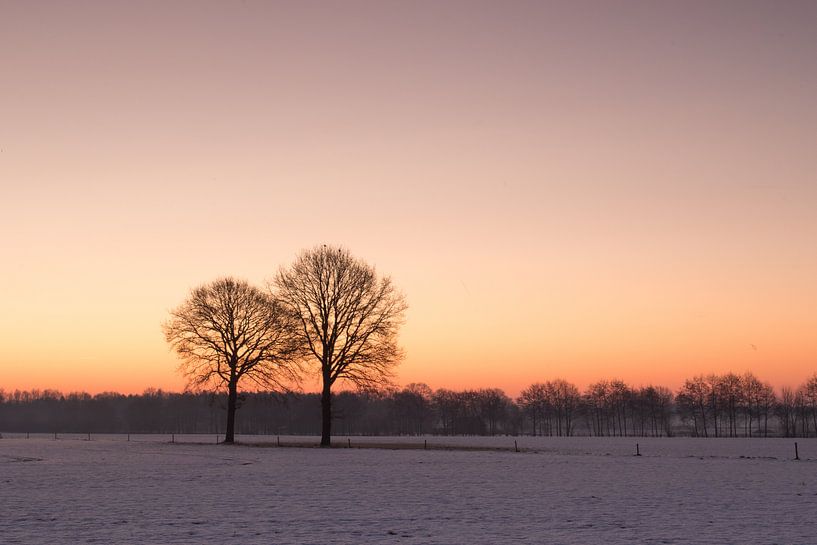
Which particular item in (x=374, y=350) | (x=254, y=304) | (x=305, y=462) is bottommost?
(x=305, y=462)

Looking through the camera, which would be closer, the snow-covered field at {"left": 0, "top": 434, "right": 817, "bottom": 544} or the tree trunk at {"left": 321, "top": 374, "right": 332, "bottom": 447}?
the snow-covered field at {"left": 0, "top": 434, "right": 817, "bottom": 544}

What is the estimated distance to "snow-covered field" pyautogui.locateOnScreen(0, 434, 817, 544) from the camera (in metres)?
17.4

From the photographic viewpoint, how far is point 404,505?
23.3 meters

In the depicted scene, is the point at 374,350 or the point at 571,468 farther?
the point at 374,350

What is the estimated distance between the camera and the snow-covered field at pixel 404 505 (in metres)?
17.4

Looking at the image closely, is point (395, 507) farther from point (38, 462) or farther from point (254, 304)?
point (254, 304)

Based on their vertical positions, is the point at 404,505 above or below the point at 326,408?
below

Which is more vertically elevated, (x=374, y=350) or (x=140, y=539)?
(x=374, y=350)

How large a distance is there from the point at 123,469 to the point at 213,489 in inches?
529

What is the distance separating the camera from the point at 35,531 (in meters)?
17.7

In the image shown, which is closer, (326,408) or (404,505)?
(404,505)

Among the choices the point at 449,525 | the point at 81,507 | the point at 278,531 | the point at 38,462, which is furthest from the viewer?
the point at 38,462

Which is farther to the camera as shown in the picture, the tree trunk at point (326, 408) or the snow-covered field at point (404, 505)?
the tree trunk at point (326, 408)

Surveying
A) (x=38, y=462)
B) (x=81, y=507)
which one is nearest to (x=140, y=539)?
(x=81, y=507)
